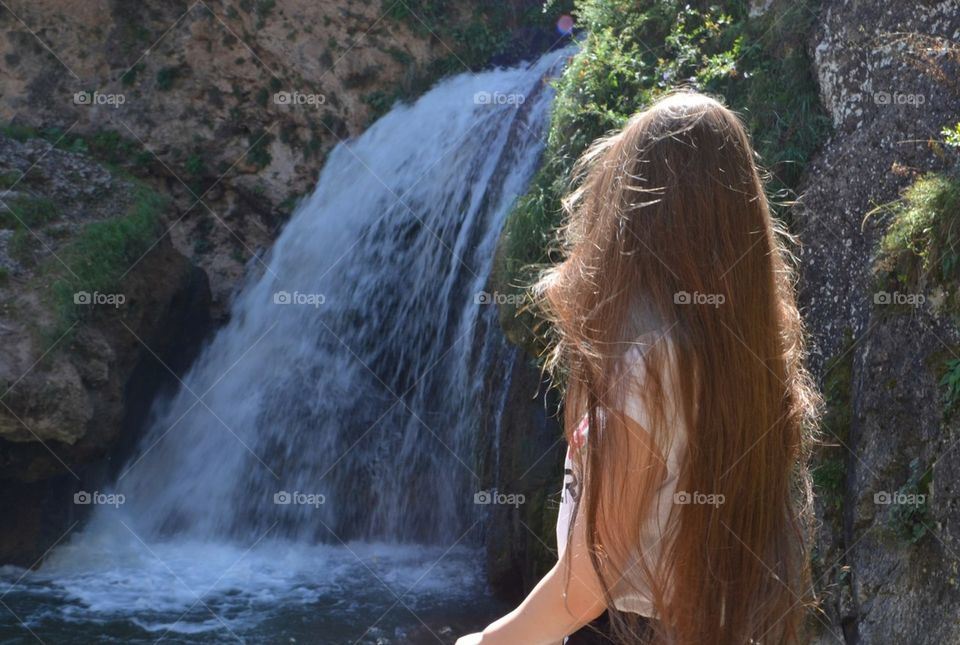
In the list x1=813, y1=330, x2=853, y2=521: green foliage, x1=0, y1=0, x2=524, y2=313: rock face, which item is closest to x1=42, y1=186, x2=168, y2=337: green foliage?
x1=0, y1=0, x2=524, y2=313: rock face

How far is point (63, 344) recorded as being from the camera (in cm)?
759

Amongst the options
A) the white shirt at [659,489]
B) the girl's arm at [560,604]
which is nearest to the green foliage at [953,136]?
the white shirt at [659,489]

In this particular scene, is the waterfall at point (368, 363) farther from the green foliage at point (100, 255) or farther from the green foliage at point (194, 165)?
the green foliage at point (194, 165)

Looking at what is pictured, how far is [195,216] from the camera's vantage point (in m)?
10.1

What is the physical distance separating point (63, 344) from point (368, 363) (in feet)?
7.92

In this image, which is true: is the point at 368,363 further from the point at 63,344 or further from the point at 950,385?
the point at 950,385

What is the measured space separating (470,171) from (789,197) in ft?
13.3

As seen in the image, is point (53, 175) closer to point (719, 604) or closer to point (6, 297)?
point (6, 297)

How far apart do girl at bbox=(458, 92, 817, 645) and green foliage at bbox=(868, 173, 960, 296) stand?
7.36 feet

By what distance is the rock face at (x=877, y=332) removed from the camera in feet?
11.2

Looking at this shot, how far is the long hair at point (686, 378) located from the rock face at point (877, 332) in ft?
6.71

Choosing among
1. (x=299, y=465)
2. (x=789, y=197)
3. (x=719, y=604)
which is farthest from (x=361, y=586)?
(x=719, y=604)

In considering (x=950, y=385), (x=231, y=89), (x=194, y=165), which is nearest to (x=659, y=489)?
(x=950, y=385)

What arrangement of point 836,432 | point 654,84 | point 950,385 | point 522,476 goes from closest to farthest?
point 950,385
point 836,432
point 654,84
point 522,476
